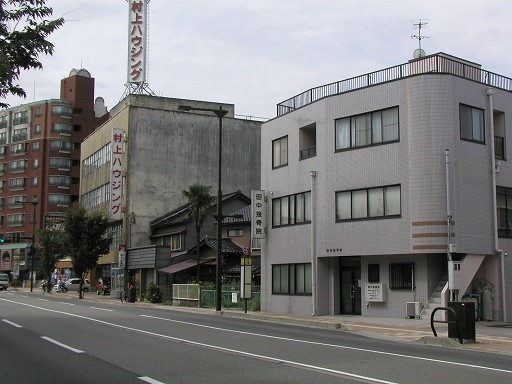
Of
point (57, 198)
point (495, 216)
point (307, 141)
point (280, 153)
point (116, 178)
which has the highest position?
point (57, 198)

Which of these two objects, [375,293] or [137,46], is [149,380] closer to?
[375,293]

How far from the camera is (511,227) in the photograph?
2739cm

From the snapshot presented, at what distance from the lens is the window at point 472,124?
26000mm

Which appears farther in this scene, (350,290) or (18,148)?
(18,148)

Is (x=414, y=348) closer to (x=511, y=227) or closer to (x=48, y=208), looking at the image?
(x=511, y=227)

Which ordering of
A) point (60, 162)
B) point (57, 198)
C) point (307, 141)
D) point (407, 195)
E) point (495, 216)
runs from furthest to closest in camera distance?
1. point (60, 162)
2. point (57, 198)
3. point (307, 141)
4. point (495, 216)
5. point (407, 195)

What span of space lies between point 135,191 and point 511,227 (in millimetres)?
34017

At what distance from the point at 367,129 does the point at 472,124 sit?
4420 millimetres

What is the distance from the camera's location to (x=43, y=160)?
103 meters

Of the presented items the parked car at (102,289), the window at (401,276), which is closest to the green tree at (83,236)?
the parked car at (102,289)

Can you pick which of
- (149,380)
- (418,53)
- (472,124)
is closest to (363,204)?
(472,124)

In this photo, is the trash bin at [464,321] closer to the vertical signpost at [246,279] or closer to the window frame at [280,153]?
the vertical signpost at [246,279]

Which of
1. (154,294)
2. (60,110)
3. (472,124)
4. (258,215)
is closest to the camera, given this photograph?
(472,124)

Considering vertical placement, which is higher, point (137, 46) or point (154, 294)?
point (137, 46)
